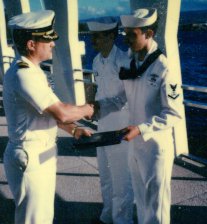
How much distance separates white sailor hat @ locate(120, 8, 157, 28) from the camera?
2638 mm

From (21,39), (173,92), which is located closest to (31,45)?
(21,39)

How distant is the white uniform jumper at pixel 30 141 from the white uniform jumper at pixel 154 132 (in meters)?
0.69

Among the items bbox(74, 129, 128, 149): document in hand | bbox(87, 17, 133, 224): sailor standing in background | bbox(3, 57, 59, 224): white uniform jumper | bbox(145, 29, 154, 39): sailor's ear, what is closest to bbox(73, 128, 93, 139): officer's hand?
bbox(74, 129, 128, 149): document in hand

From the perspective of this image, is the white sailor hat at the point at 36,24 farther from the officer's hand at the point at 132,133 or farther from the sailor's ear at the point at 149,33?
the officer's hand at the point at 132,133

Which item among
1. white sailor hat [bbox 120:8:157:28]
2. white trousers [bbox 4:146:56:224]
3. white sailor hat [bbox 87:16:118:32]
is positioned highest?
white sailor hat [bbox 120:8:157:28]

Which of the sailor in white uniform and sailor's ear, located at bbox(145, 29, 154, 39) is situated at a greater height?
sailor's ear, located at bbox(145, 29, 154, 39)

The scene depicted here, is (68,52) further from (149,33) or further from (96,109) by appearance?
(149,33)

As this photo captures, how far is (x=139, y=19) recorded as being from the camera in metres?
2.64

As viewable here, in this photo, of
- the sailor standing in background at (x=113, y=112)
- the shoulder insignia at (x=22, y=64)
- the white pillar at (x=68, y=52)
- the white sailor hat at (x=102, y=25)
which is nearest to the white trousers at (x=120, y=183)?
the sailor standing in background at (x=113, y=112)

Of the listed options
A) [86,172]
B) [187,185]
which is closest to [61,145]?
[86,172]

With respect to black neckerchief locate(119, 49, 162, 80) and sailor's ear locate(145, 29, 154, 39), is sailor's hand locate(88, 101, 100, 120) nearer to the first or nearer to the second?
black neckerchief locate(119, 49, 162, 80)

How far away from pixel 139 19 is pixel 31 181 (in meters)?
1.47

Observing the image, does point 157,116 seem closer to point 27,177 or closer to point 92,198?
point 27,177

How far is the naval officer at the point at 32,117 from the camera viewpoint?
91.7 inches
